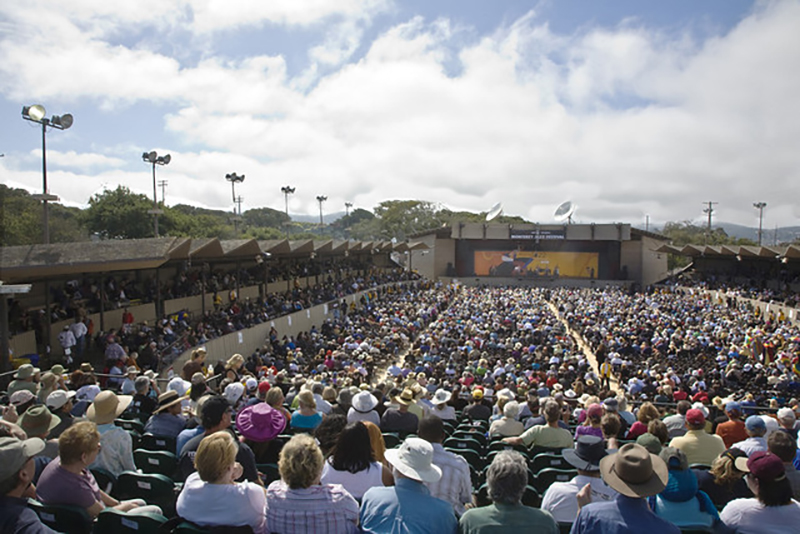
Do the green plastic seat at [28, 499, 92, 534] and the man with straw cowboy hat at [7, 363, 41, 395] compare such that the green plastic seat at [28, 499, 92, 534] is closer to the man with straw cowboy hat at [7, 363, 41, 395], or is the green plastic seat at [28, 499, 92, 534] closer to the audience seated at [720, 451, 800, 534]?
the audience seated at [720, 451, 800, 534]

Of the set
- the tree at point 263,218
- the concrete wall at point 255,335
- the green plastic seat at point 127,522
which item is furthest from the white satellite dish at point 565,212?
the tree at point 263,218

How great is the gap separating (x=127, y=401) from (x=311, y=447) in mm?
3004

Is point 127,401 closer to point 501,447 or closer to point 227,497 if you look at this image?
point 227,497

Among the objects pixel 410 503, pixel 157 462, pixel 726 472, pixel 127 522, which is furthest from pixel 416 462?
pixel 157 462

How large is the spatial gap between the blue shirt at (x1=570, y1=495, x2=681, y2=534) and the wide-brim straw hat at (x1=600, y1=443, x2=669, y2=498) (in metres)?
0.07

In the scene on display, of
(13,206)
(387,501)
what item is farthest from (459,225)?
(387,501)

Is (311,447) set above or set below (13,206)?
below

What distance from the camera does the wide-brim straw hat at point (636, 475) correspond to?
274cm

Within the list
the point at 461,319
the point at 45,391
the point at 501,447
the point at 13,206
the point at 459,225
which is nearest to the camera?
the point at 501,447

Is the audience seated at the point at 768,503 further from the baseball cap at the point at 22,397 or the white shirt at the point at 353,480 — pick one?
the baseball cap at the point at 22,397

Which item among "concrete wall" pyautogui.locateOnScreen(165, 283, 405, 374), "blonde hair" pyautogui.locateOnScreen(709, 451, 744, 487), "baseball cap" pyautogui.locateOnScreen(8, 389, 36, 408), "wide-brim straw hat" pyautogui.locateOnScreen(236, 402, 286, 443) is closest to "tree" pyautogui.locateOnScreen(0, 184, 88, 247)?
"concrete wall" pyautogui.locateOnScreen(165, 283, 405, 374)

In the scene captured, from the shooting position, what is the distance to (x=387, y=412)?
20.2 ft

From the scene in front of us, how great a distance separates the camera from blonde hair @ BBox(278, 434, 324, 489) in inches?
113

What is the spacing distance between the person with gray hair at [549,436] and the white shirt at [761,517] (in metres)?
2.37
